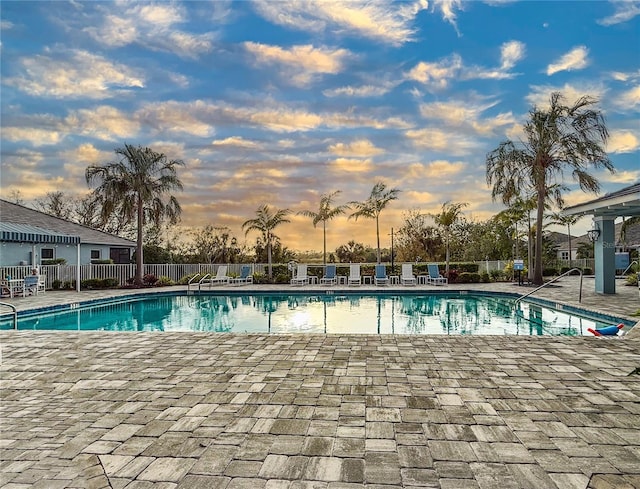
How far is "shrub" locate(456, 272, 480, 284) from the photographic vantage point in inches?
691

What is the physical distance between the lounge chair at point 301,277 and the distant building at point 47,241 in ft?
27.9

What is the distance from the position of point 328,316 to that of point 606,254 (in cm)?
864

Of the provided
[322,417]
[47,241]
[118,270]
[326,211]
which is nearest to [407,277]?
[326,211]

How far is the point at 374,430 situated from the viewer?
9.62 ft

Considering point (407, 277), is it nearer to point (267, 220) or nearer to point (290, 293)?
point (290, 293)

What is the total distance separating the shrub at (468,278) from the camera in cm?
1755

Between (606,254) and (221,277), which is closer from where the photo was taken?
(606,254)

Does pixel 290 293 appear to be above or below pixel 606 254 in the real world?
below

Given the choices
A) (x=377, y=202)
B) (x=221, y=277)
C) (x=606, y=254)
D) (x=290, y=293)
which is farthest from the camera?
(x=377, y=202)

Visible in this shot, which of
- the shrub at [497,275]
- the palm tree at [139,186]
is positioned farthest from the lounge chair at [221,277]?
the shrub at [497,275]

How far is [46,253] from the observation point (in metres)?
18.7

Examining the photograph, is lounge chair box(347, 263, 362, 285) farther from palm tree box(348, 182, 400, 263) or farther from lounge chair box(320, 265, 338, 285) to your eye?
palm tree box(348, 182, 400, 263)

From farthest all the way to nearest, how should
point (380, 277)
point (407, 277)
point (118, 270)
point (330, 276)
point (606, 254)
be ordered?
point (118, 270) < point (330, 276) < point (380, 277) < point (407, 277) < point (606, 254)

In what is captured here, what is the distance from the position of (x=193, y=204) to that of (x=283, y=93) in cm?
1041
